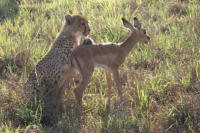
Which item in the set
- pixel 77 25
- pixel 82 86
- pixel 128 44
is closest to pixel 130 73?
pixel 128 44

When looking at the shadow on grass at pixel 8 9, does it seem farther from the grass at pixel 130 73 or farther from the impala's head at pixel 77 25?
the impala's head at pixel 77 25

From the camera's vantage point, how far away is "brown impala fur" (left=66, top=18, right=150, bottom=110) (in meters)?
4.29

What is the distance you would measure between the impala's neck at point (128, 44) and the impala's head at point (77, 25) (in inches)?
25.3

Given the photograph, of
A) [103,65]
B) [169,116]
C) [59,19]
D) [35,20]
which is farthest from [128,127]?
[35,20]

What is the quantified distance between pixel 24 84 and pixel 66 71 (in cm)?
60

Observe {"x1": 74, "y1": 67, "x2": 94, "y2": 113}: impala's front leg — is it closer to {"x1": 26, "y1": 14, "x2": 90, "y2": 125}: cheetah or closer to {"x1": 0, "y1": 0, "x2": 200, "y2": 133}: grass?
{"x1": 0, "y1": 0, "x2": 200, "y2": 133}: grass

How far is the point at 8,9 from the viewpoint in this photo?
8664 mm

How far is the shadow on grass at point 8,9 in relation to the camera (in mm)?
8112

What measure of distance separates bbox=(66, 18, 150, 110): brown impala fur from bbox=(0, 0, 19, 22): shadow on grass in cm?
385

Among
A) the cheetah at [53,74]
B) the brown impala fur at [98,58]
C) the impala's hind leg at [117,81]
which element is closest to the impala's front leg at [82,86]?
the brown impala fur at [98,58]

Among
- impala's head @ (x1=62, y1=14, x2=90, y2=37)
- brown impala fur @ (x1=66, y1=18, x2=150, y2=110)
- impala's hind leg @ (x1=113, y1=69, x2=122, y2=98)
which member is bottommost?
impala's hind leg @ (x1=113, y1=69, x2=122, y2=98)

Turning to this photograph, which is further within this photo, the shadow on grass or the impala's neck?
the shadow on grass

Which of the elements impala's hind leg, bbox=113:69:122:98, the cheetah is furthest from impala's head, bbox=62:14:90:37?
impala's hind leg, bbox=113:69:122:98

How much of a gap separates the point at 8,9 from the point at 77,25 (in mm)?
4153
